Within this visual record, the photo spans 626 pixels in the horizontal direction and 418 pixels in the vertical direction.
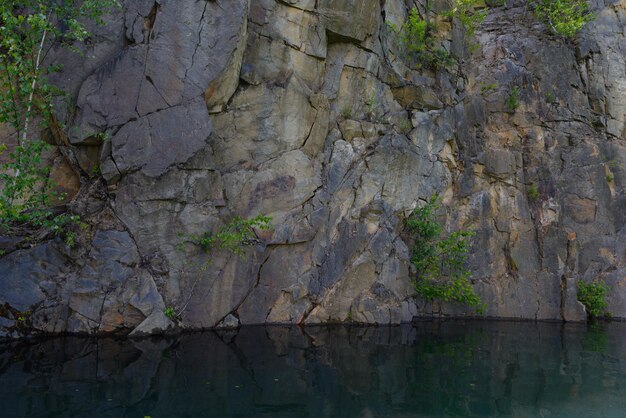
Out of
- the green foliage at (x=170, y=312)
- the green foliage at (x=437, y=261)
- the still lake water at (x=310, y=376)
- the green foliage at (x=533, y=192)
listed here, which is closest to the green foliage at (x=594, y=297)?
the green foliage at (x=533, y=192)

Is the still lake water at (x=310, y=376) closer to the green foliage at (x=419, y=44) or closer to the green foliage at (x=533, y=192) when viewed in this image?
the green foliage at (x=533, y=192)

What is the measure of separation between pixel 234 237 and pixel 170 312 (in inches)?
91.8

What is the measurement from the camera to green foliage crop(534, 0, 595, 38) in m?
18.2

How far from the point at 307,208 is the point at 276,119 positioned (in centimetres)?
264

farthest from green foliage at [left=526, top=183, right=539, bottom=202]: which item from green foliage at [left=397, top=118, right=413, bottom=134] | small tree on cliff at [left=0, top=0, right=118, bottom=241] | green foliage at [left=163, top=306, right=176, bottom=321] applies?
small tree on cliff at [left=0, top=0, right=118, bottom=241]

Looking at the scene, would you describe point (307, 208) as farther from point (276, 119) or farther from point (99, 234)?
point (99, 234)

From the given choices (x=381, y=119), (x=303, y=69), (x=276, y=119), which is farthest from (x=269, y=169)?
(x=381, y=119)

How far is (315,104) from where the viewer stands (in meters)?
14.0

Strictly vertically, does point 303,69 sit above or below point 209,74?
above

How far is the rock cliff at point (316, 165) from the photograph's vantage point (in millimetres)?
11492

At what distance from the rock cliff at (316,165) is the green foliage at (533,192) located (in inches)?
3.1

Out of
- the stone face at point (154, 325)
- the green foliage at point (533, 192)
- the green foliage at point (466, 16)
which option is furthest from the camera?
the green foliage at point (466, 16)

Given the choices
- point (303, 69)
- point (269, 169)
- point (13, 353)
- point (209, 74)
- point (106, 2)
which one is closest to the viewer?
point (13, 353)

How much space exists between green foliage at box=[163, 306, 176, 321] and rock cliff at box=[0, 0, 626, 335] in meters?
0.15
